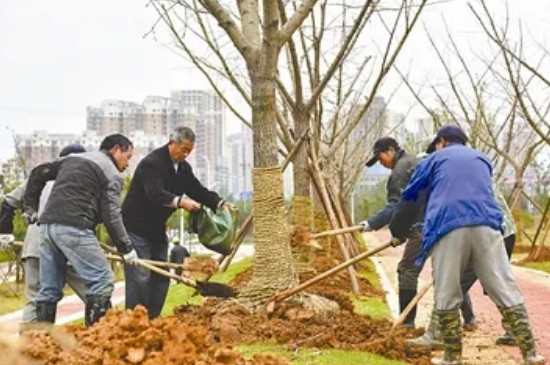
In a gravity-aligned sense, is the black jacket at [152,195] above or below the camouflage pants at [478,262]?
above

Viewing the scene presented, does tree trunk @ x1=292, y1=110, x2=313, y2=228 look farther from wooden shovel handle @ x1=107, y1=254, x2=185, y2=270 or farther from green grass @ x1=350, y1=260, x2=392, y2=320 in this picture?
wooden shovel handle @ x1=107, y1=254, x2=185, y2=270

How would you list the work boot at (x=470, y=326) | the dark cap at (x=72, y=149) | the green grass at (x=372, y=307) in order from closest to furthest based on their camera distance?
1. the dark cap at (x=72, y=149)
2. the work boot at (x=470, y=326)
3. the green grass at (x=372, y=307)

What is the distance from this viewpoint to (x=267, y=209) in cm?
761

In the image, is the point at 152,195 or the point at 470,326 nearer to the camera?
the point at 152,195

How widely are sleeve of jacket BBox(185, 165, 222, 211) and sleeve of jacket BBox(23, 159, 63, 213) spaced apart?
3.70ft

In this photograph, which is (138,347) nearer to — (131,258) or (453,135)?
(131,258)

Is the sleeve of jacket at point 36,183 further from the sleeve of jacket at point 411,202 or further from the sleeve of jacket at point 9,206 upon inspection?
the sleeve of jacket at point 411,202

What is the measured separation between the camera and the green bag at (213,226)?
787cm

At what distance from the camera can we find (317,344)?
6395 millimetres

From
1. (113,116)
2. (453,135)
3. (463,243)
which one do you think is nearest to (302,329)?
(463,243)

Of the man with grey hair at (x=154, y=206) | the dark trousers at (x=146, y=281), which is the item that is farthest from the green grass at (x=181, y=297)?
the man with grey hair at (x=154, y=206)

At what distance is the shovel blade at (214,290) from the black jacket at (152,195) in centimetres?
59

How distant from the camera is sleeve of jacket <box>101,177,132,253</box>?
6.78 metres

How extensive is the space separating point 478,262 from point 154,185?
2746 millimetres
